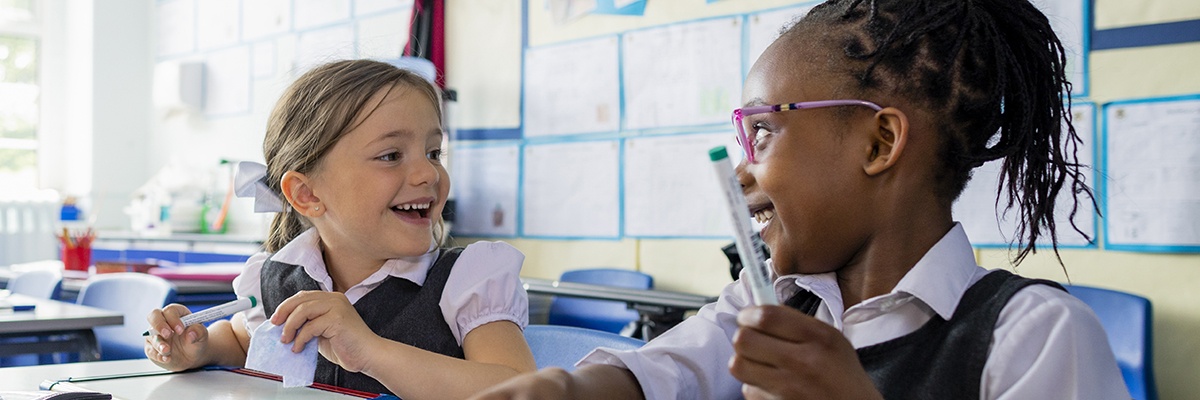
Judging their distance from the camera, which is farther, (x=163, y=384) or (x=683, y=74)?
(x=683, y=74)

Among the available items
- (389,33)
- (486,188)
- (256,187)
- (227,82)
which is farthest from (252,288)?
(227,82)

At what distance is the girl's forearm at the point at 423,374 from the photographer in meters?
0.96

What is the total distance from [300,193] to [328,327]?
1.23 feet

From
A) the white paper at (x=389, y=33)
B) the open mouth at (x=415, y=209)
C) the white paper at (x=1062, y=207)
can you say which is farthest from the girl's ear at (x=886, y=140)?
the white paper at (x=389, y=33)

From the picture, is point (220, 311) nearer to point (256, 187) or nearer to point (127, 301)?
point (256, 187)

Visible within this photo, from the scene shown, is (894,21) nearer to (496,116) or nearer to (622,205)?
(622,205)

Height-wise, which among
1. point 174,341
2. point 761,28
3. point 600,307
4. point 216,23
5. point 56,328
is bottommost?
point 600,307

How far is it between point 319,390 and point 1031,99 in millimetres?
795

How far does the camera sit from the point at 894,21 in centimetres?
75

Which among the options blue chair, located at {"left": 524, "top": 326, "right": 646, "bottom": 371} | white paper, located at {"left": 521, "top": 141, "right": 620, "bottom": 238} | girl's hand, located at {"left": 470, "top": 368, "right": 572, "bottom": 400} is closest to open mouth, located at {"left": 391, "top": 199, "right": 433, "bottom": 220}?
blue chair, located at {"left": 524, "top": 326, "right": 646, "bottom": 371}

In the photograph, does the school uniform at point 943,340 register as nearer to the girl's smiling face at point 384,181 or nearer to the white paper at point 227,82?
the girl's smiling face at point 384,181

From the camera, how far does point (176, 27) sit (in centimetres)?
536

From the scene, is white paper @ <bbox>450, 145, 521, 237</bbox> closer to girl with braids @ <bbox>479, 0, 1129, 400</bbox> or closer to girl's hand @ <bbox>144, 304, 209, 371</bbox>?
girl's hand @ <bbox>144, 304, 209, 371</bbox>

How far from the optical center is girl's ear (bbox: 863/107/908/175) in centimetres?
71
